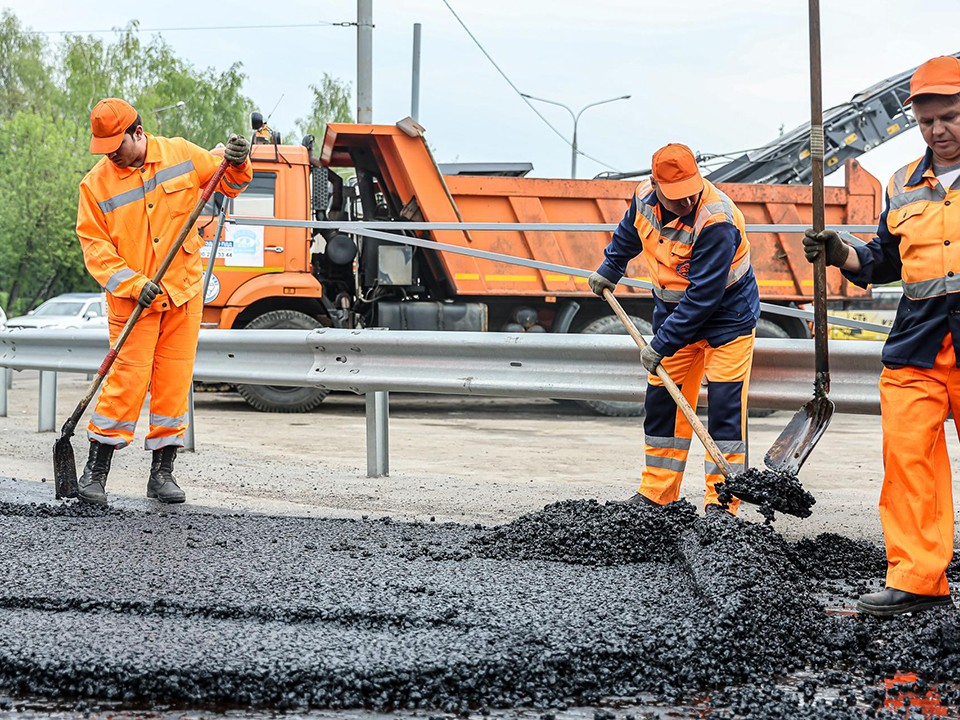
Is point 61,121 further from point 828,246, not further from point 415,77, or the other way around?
point 828,246

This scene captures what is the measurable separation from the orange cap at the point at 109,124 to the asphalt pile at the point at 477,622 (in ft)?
6.21

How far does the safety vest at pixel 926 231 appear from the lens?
11.4ft

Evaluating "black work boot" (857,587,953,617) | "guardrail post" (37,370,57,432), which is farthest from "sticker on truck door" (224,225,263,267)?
"black work boot" (857,587,953,617)

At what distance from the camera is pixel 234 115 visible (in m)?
43.3

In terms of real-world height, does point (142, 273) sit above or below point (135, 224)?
below

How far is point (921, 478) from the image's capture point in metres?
3.49

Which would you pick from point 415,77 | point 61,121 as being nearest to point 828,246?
point 415,77

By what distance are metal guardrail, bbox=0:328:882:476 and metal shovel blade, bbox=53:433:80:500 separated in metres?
1.50

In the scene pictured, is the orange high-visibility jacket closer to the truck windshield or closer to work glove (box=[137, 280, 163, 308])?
work glove (box=[137, 280, 163, 308])

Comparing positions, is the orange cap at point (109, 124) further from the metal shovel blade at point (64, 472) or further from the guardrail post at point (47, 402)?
the guardrail post at point (47, 402)

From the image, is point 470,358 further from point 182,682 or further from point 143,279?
point 182,682

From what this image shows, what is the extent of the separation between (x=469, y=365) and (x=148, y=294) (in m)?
1.69

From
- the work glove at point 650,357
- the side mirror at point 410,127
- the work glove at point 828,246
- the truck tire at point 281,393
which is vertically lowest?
the truck tire at point 281,393

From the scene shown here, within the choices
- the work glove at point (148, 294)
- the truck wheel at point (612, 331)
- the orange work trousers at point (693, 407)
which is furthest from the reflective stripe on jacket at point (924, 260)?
the truck wheel at point (612, 331)
